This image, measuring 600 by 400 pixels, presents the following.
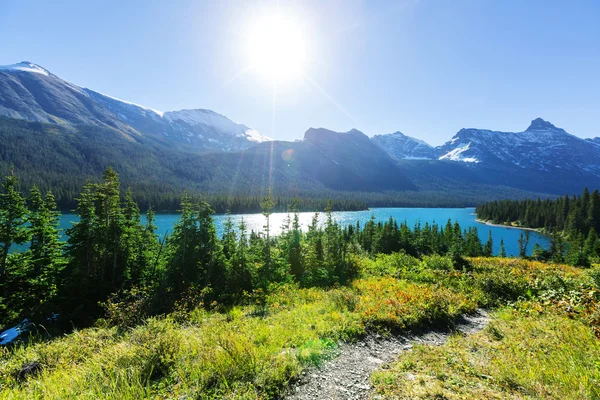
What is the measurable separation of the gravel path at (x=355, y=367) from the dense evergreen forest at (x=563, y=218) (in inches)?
2357

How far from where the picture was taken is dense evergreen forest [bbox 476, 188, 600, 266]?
6476 centimetres

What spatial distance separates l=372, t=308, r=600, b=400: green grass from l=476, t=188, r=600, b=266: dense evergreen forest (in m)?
59.2

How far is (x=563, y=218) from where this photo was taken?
363 feet

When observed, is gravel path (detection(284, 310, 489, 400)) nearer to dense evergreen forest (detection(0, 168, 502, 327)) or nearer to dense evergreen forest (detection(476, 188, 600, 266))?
dense evergreen forest (detection(0, 168, 502, 327))

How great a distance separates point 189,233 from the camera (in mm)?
18469

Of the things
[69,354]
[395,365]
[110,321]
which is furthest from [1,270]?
[395,365]

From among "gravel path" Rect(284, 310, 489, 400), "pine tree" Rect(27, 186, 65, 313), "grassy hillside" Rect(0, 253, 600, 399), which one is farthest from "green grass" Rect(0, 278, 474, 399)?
"pine tree" Rect(27, 186, 65, 313)

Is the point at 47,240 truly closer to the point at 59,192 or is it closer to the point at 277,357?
the point at 277,357

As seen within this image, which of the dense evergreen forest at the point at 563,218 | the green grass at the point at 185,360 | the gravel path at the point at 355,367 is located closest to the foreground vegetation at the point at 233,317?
the green grass at the point at 185,360

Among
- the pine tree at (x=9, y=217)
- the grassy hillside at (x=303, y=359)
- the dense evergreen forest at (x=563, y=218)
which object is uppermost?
the pine tree at (x=9, y=217)

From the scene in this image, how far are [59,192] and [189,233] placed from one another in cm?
16543

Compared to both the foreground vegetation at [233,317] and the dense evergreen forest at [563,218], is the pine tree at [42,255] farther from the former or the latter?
the dense evergreen forest at [563,218]

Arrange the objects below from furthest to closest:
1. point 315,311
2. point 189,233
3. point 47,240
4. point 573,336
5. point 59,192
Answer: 1. point 59,192
2. point 47,240
3. point 189,233
4. point 315,311
5. point 573,336

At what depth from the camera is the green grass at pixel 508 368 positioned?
15.7 feet
